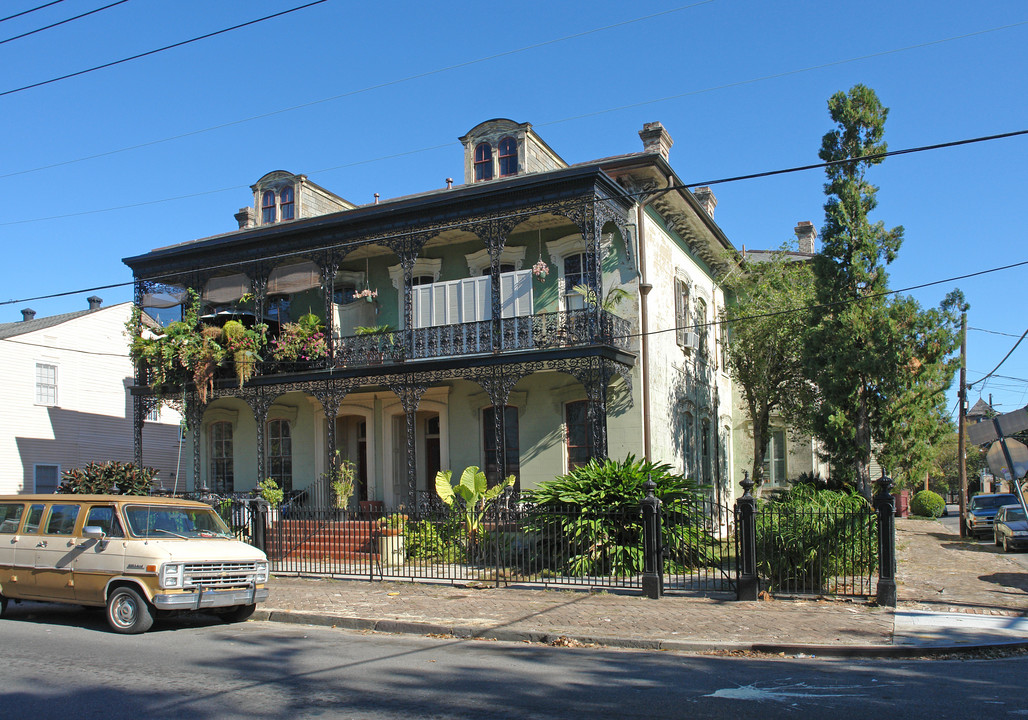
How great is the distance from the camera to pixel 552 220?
1822 cm

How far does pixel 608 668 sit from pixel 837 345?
10286 mm

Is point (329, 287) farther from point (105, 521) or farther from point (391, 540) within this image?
point (105, 521)

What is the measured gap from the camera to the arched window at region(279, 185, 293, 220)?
953 inches

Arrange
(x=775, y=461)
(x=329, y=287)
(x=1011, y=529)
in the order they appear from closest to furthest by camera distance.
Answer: (x=329, y=287) < (x=1011, y=529) < (x=775, y=461)

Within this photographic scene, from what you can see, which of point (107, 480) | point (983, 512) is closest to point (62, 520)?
point (107, 480)

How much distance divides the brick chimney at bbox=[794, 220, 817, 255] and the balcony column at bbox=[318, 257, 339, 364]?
2041 centimetres

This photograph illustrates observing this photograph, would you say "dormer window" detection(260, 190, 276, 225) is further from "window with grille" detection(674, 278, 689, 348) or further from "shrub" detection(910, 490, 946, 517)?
"shrub" detection(910, 490, 946, 517)

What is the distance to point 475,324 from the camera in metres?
17.5

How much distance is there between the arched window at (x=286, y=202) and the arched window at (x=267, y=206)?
0.36 meters

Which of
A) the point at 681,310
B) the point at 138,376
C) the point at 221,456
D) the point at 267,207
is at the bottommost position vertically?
the point at 221,456

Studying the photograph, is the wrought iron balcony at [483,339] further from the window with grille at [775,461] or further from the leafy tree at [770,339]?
the window with grille at [775,461]

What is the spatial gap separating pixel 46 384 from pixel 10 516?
57.2ft

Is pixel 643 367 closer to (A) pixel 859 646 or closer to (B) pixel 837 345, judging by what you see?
(B) pixel 837 345

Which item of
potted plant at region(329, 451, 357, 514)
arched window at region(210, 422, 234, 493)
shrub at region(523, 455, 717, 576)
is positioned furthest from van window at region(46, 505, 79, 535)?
arched window at region(210, 422, 234, 493)
